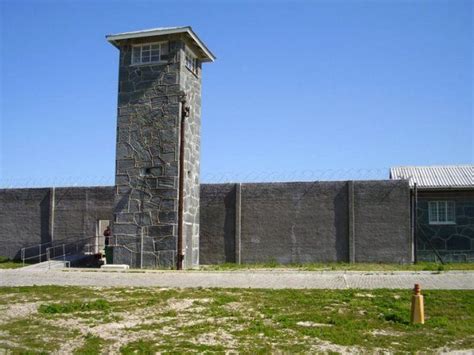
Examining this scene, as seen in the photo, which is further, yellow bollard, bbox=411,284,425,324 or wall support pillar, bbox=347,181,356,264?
wall support pillar, bbox=347,181,356,264

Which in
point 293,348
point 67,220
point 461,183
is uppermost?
point 461,183

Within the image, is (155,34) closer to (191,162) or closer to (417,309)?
(191,162)

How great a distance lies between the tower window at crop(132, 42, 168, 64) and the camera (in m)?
18.9

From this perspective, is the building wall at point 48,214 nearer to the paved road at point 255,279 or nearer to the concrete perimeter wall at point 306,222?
the concrete perimeter wall at point 306,222

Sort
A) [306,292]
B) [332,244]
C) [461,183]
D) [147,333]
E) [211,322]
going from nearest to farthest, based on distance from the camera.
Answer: [147,333], [211,322], [306,292], [332,244], [461,183]

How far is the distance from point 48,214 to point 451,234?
14.9 metres

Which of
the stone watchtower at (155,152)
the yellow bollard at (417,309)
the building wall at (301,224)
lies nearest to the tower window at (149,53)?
the stone watchtower at (155,152)

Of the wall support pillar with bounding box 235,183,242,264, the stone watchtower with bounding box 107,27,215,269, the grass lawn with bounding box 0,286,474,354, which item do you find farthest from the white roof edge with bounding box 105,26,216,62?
the grass lawn with bounding box 0,286,474,354

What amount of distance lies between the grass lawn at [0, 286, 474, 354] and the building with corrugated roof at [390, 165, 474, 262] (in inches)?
378

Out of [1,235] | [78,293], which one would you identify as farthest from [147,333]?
[1,235]

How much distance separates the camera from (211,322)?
31.3ft

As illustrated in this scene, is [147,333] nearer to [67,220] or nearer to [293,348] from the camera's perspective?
[293,348]

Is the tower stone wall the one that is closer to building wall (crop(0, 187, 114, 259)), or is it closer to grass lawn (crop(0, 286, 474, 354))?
building wall (crop(0, 187, 114, 259))

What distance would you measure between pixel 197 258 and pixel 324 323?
10385 millimetres
